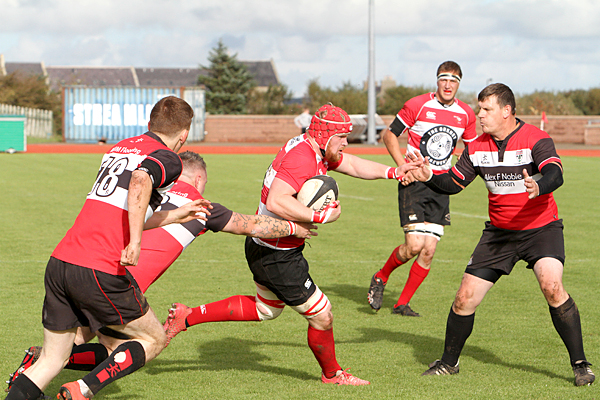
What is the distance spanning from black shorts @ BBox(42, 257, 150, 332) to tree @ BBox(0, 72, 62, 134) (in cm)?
5115

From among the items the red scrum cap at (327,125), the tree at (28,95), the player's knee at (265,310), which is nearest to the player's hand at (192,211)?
the red scrum cap at (327,125)

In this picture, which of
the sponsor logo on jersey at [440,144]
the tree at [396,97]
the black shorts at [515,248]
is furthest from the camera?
the tree at [396,97]

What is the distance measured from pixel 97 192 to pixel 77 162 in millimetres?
24594

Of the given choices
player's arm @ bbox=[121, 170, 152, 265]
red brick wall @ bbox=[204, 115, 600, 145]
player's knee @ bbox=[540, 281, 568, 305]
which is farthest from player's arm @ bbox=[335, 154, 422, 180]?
red brick wall @ bbox=[204, 115, 600, 145]

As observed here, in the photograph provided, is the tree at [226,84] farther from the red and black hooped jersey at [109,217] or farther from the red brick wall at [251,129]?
the red and black hooped jersey at [109,217]

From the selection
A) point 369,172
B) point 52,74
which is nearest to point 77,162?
point 369,172

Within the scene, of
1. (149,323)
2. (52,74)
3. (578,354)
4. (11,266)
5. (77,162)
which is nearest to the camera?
(149,323)

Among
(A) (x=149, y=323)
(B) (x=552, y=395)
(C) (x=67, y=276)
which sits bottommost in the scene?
(B) (x=552, y=395)

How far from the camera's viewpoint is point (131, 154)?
4.07 meters

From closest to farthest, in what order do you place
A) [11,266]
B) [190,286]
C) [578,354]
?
[578,354]
[190,286]
[11,266]

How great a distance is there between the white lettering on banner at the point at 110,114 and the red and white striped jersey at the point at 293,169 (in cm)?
3971

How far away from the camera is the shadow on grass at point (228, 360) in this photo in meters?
5.48

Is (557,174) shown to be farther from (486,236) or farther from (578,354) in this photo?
(578,354)

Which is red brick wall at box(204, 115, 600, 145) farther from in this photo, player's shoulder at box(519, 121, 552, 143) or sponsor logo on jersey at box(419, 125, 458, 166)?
player's shoulder at box(519, 121, 552, 143)
